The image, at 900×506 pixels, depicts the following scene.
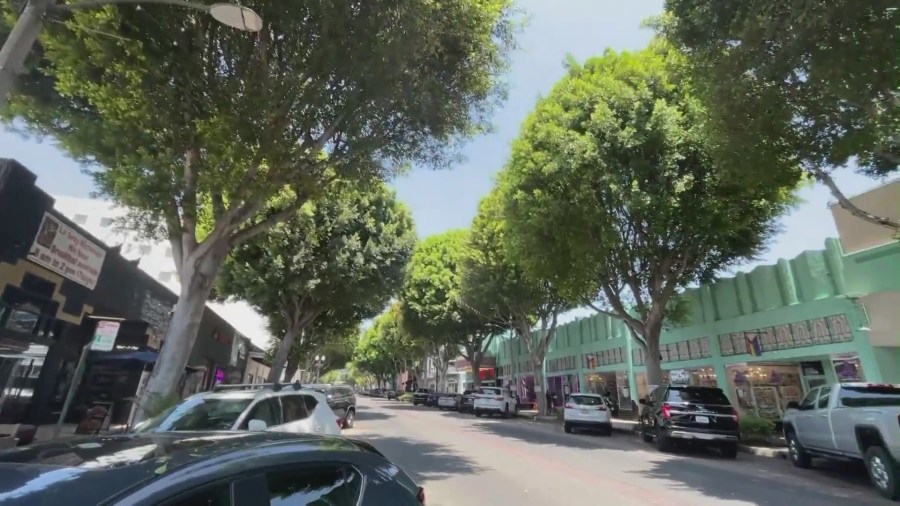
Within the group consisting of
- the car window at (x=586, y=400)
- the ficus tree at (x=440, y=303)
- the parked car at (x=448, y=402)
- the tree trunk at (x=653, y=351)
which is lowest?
the car window at (x=586, y=400)

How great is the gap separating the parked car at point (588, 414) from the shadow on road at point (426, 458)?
6.86m

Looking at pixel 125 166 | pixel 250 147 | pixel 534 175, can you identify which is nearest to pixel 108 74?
pixel 125 166

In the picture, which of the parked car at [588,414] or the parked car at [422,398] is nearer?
the parked car at [588,414]

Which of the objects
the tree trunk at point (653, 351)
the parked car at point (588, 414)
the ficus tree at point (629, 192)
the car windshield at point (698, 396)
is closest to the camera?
the car windshield at point (698, 396)

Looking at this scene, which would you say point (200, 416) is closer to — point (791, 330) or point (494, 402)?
point (791, 330)

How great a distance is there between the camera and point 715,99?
10398mm

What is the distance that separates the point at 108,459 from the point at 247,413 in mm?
5177

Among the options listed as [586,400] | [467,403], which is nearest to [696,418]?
[586,400]

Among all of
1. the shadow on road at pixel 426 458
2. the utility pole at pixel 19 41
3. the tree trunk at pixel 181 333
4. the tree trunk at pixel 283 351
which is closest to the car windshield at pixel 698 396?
the shadow on road at pixel 426 458

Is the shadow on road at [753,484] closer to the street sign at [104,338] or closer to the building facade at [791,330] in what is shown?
the building facade at [791,330]

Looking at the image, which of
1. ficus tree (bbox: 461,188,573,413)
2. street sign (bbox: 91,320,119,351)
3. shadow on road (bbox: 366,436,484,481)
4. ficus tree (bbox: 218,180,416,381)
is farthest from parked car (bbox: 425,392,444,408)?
street sign (bbox: 91,320,119,351)

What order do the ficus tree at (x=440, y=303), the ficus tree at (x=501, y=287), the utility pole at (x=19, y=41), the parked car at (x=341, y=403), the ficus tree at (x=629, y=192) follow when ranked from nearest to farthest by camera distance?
the utility pole at (x=19, y=41), the ficus tree at (x=629, y=192), the parked car at (x=341, y=403), the ficus tree at (x=501, y=287), the ficus tree at (x=440, y=303)

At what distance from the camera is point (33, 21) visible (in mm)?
5965

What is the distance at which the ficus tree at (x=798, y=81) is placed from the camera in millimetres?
8047
